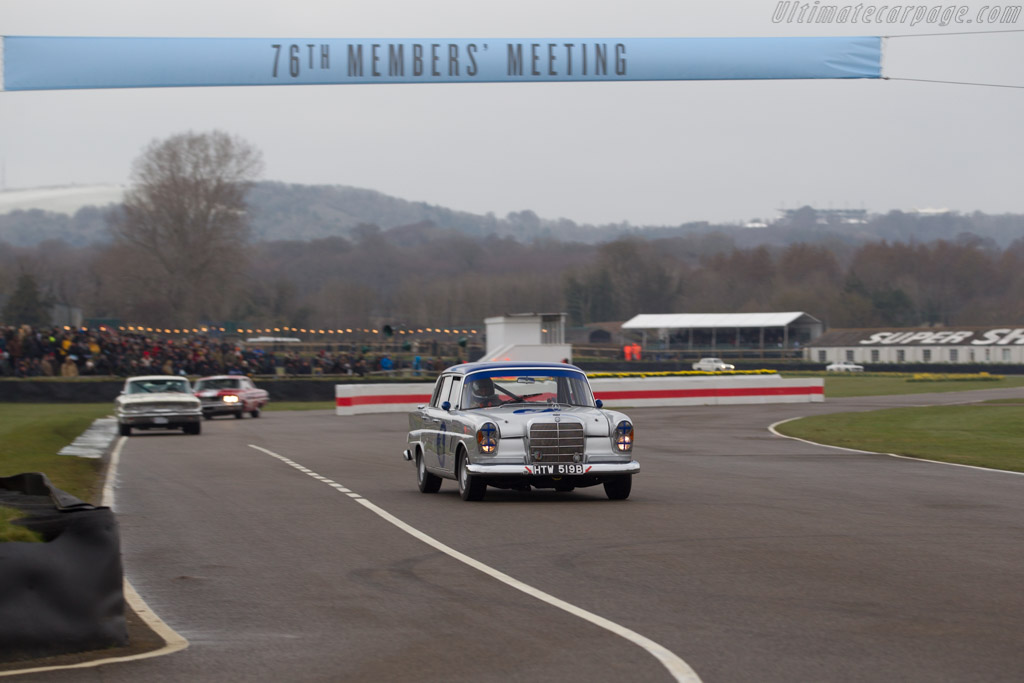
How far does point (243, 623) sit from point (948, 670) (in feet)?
13.8

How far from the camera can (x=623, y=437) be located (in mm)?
14016

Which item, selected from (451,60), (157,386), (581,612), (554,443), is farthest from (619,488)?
(157,386)

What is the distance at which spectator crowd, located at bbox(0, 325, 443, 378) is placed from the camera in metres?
51.0

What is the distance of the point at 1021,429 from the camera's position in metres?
27.5

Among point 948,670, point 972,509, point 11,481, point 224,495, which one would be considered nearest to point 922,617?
point 948,670

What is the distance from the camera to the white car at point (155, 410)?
1200 inches

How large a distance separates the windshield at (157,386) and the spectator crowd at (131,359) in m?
20.3

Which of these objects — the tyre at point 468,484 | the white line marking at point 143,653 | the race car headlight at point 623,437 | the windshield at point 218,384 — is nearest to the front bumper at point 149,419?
the windshield at point 218,384

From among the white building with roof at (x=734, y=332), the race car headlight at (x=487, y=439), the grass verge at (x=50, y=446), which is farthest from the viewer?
the white building with roof at (x=734, y=332)

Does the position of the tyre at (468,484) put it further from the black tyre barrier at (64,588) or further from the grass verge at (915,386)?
the grass verge at (915,386)

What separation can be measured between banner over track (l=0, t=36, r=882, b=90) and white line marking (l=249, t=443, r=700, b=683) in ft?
36.4

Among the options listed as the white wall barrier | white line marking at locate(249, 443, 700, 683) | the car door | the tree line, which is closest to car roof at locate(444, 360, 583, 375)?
the car door

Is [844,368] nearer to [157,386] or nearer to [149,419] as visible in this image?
[157,386]

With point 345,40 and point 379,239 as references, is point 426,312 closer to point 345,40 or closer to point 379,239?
point 379,239
